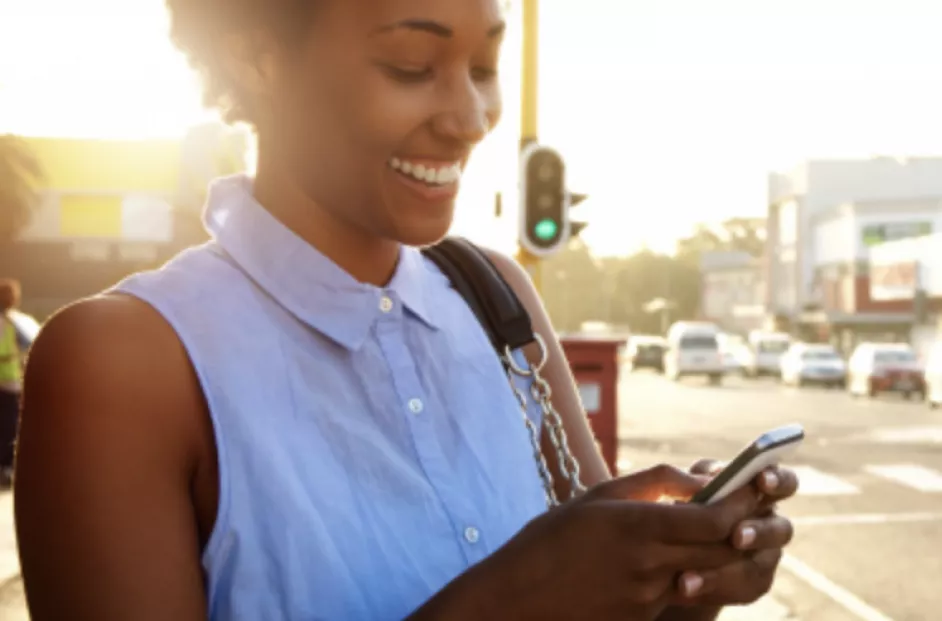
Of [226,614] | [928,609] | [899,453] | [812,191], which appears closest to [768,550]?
[226,614]

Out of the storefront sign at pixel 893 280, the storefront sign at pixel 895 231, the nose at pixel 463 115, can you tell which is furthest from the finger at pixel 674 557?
the storefront sign at pixel 895 231

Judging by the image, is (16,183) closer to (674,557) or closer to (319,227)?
(319,227)

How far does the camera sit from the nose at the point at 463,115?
1222mm

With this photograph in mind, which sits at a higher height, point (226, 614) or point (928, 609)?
point (226, 614)

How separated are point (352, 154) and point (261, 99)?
15 cm

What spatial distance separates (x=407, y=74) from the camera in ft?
3.93

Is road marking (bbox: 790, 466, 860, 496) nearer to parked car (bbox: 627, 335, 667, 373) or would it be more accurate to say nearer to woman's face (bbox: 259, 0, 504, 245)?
woman's face (bbox: 259, 0, 504, 245)

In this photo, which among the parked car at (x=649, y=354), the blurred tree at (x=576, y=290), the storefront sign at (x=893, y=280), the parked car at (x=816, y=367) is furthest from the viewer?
the blurred tree at (x=576, y=290)

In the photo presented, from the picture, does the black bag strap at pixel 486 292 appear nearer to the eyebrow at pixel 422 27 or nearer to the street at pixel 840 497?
the eyebrow at pixel 422 27

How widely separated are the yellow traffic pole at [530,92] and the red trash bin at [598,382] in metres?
0.79

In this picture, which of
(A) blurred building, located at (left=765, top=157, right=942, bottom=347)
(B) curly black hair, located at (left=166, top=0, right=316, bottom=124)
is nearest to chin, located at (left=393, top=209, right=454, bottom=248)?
(B) curly black hair, located at (left=166, top=0, right=316, bottom=124)

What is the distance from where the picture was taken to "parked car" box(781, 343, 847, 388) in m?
32.1

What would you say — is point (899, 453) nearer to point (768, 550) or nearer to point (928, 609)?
point (928, 609)

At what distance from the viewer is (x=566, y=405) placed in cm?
150
